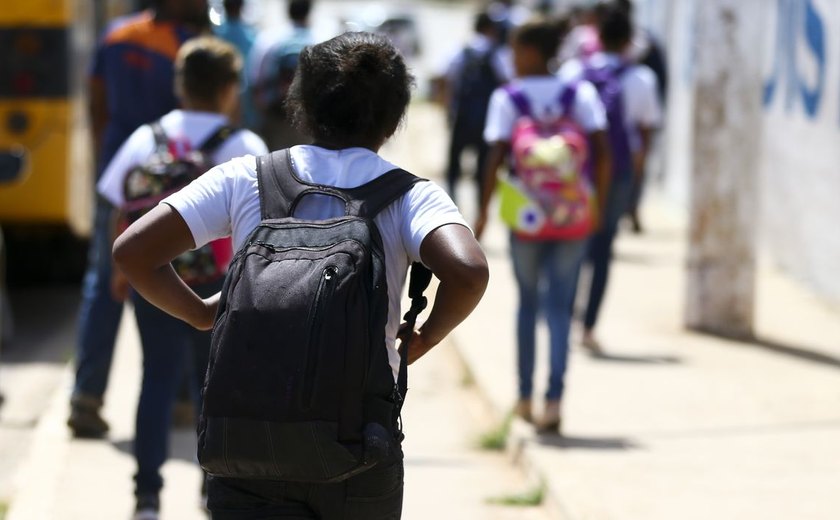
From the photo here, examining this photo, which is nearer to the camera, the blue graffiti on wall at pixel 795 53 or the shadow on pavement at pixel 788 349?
the shadow on pavement at pixel 788 349

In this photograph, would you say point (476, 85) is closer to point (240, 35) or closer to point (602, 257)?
point (240, 35)

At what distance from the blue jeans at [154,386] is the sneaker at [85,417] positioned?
1542 millimetres

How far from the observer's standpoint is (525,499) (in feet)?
18.7

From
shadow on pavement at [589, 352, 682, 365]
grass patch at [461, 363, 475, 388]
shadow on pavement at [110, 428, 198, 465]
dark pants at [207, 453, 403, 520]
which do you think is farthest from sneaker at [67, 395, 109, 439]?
dark pants at [207, 453, 403, 520]

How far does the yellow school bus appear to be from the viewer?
880 cm

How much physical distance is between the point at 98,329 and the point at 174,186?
1636 mm

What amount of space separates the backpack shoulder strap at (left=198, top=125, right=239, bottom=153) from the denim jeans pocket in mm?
2086

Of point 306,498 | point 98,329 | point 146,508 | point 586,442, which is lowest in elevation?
point 586,442

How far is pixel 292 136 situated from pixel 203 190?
7.22m

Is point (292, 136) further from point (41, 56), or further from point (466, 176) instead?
point (466, 176)

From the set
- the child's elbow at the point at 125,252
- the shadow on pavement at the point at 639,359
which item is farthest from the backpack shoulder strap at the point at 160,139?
the shadow on pavement at the point at 639,359

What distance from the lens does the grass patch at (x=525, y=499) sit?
18.6ft

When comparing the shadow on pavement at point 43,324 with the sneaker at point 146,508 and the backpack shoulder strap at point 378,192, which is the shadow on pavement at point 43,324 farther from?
the backpack shoulder strap at point 378,192

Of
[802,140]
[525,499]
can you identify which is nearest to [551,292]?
[525,499]
